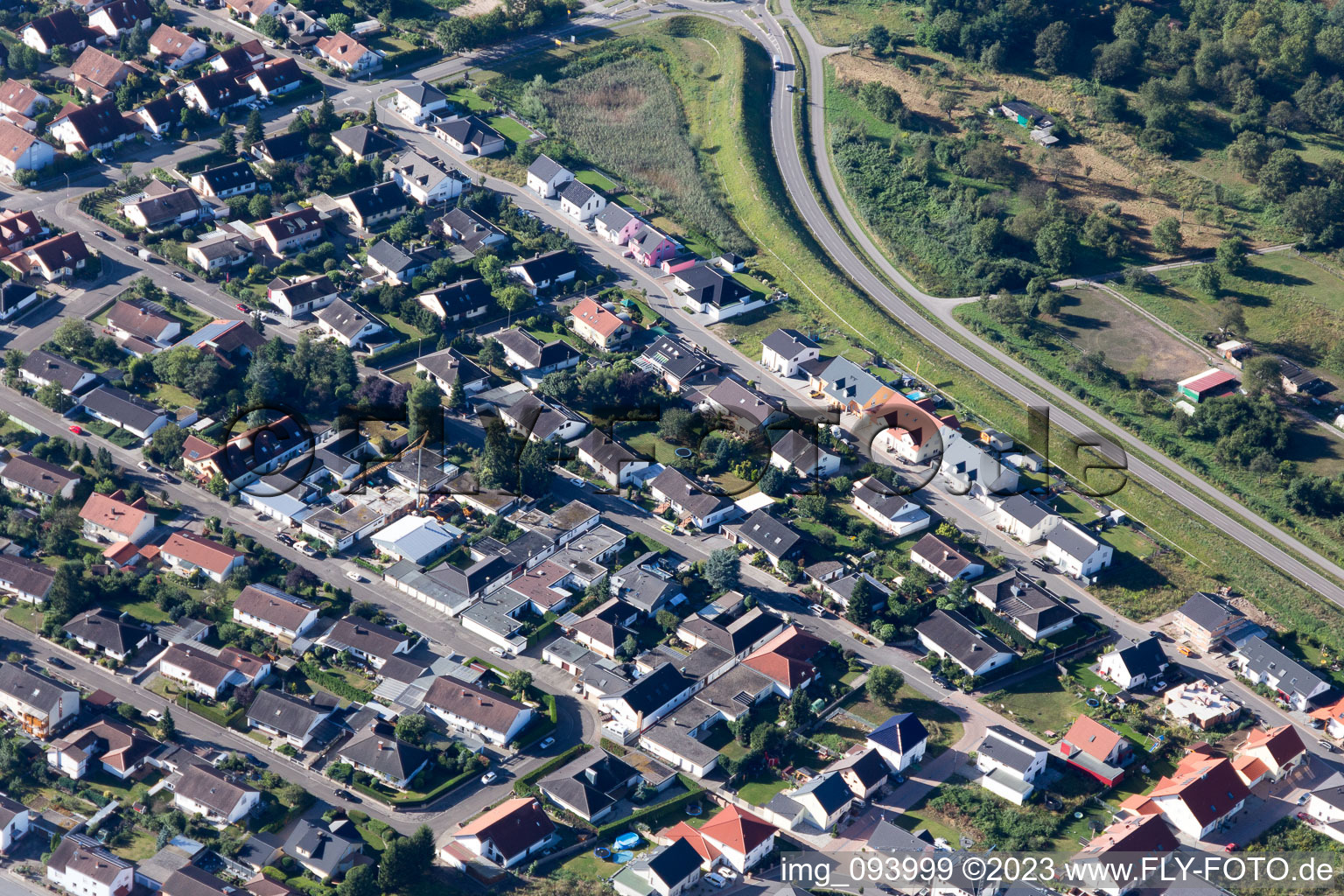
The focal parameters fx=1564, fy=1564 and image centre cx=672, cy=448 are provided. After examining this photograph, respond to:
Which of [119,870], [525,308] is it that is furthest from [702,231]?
[119,870]

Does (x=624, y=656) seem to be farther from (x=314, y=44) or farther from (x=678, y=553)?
(x=314, y=44)

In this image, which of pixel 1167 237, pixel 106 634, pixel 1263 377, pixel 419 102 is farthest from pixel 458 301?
pixel 1263 377

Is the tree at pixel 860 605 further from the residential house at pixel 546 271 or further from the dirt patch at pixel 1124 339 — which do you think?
the residential house at pixel 546 271

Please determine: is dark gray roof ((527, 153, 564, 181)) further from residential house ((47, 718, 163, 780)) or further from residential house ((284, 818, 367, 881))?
residential house ((284, 818, 367, 881))

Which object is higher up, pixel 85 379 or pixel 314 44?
pixel 314 44

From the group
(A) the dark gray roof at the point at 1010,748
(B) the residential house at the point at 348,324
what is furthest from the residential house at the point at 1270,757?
(B) the residential house at the point at 348,324

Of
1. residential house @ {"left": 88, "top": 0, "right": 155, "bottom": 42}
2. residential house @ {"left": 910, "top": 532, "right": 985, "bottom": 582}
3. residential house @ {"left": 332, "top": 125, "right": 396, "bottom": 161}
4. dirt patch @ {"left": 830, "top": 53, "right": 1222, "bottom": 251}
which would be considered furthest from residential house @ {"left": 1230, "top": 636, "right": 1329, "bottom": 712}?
residential house @ {"left": 88, "top": 0, "right": 155, "bottom": 42}

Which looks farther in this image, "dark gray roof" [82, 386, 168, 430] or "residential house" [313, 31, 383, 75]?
"residential house" [313, 31, 383, 75]
